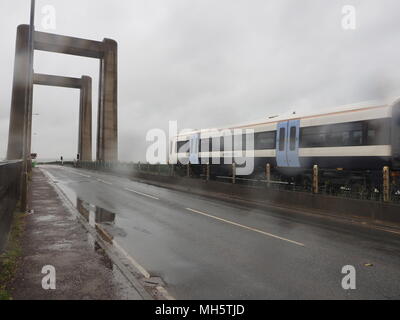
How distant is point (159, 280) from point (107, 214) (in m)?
7.05

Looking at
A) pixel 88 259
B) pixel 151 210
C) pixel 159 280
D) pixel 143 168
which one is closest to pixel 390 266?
pixel 159 280

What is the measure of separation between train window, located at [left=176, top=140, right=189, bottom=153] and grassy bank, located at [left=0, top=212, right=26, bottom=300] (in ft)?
62.8

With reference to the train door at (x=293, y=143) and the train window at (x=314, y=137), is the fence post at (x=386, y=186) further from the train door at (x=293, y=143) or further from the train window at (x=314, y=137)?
the train door at (x=293, y=143)

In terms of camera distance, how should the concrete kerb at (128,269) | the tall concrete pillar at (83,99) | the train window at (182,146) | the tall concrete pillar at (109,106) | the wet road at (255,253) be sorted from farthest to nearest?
the tall concrete pillar at (83,99) < the tall concrete pillar at (109,106) < the train window at (182,146) < the wet road at (255,253) < the concrete kerb at (128,269)

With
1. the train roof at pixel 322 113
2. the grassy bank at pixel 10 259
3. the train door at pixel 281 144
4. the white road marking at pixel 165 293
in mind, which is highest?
the train roof at pixel 322 113

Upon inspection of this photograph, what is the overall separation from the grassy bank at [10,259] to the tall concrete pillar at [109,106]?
51081 millimetres

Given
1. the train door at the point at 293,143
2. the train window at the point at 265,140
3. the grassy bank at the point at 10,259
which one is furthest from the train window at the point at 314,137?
the grassy bank at the point at 10,259

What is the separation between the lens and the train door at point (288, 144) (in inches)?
673

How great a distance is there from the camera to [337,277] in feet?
19.0

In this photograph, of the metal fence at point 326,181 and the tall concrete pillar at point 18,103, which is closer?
the metal fence at point 326,181

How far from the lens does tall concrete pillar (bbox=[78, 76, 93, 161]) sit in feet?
273

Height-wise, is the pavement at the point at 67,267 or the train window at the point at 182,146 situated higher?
the train window at the point at 182,146

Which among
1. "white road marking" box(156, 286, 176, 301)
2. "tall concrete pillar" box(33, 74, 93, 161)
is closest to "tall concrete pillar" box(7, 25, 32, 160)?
"tall concrete pillar" box(33, 74, 93, 161)

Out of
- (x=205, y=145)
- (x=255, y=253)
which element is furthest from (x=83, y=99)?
(x=255, y=253)
